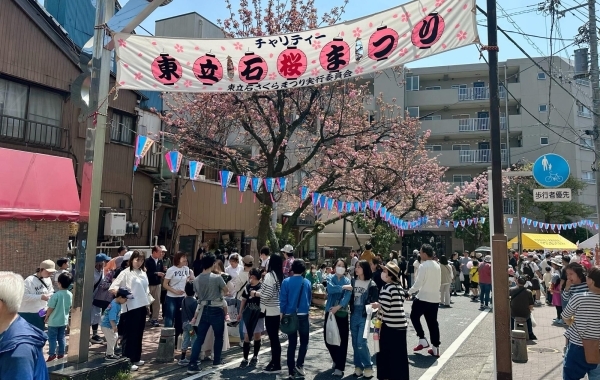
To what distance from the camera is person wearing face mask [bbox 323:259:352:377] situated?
23.0ft

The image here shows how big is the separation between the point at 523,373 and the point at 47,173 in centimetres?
1248

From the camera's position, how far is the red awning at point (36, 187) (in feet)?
36.1

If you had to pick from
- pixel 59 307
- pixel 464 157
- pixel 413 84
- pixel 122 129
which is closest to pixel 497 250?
pixel 59 307

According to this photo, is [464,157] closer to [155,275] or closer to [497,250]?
[155,275]

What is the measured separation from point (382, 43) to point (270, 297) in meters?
4.37

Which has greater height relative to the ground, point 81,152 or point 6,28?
point 6,28

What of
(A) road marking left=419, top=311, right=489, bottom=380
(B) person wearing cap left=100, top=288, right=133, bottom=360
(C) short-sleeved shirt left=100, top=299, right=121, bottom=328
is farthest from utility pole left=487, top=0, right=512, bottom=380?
(C) short-sleeved shirt left=100, top=299, right=121, bottom=328

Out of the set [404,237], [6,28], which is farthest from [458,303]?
[404,237]

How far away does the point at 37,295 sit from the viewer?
7098 millimetres

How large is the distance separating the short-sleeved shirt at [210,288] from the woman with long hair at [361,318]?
216 cm

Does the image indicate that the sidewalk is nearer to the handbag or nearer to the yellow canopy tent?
the handbag

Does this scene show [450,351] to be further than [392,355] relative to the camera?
Yes

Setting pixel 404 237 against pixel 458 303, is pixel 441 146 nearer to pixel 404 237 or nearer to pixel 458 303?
pixel 404 237

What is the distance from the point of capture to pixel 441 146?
36.1m
